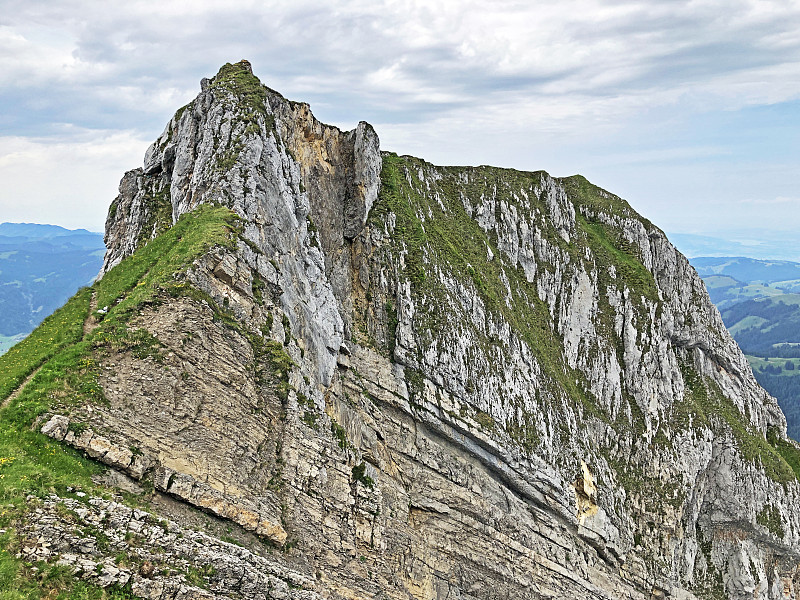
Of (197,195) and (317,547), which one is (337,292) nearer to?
(197,195)

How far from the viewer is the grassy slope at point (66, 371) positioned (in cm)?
1625

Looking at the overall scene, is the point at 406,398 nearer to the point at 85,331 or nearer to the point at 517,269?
the point at 85,331

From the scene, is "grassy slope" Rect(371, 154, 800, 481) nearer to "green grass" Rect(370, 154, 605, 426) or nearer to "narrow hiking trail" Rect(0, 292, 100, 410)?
"green grass" Rect(370, 154, 605, 426)

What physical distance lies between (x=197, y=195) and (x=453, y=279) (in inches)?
957

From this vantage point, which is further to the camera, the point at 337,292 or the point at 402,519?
the point at 337,292

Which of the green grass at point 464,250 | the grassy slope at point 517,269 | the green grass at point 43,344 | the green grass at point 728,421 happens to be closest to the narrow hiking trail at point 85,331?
the green grass at point 43,344

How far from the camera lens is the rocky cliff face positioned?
78.4 ft

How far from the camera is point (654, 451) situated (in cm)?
6544

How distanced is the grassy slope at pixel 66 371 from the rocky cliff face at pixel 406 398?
54 cm

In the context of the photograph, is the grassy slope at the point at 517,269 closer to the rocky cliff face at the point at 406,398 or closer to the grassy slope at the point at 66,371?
the rocky cliff face at the point at 406,398

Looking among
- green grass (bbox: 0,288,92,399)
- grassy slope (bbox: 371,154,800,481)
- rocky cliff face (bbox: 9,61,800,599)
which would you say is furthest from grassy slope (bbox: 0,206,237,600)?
grassy slope (bbox: 371,154,800,481)

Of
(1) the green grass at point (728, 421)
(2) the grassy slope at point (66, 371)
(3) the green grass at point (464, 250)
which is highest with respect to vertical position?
(3) the green grass at point (464, 250)

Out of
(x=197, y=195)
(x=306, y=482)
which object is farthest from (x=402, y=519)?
(x=197, y=195)

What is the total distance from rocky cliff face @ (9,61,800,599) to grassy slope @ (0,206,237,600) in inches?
21.3
